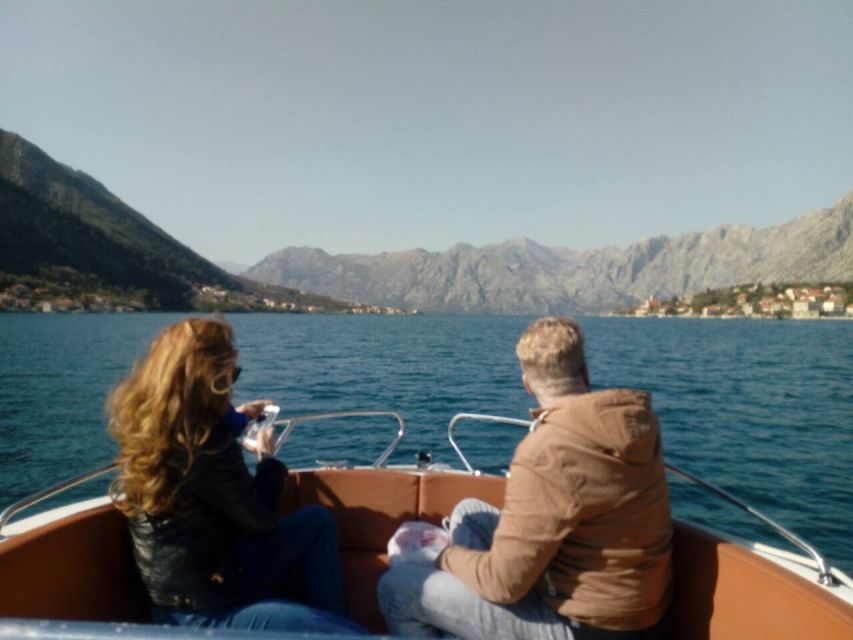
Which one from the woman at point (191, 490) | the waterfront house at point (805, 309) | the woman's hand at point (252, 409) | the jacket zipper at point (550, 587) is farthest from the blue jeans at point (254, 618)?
the waterfront house at point (805, 309)

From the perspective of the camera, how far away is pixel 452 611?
2.35 meters

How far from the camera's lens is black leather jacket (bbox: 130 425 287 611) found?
7.14 feet

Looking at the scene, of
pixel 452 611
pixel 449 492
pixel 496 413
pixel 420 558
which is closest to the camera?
pixel 452 611

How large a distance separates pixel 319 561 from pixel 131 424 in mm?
1200

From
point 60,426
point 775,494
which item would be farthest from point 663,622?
point 60,426

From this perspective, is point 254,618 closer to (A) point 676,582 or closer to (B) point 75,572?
(B) point 75,572

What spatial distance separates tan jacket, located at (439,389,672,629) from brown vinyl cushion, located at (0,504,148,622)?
1653 mm

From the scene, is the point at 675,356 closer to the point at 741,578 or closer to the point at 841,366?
the point at 841,366

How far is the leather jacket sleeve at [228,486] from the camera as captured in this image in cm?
216

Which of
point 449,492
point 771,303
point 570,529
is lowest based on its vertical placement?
point 449,492

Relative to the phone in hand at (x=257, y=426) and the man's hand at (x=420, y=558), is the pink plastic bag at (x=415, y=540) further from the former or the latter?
the phone in hand at (x=257, y=426)

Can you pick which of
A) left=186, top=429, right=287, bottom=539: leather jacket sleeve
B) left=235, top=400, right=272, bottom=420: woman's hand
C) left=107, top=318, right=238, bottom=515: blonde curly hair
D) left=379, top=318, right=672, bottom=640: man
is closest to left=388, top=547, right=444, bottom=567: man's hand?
left=379, top=318, right=672, bottom=640: man

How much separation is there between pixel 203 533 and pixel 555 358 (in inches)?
58.6

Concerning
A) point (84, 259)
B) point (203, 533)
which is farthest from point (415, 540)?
point (84, 259)
